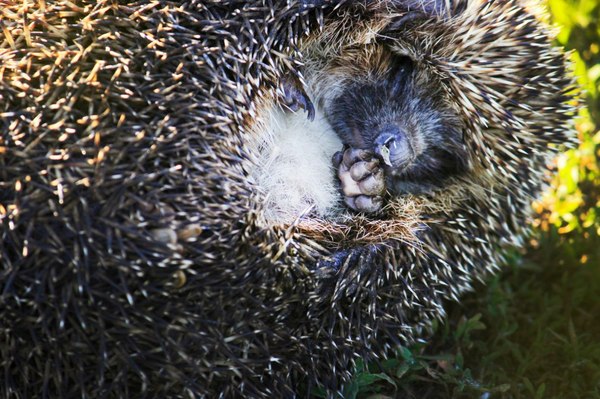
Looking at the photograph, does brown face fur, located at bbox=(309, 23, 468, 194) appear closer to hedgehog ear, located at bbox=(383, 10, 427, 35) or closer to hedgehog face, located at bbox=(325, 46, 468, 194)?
hedgehog face, located at bbox=(325, 46, 468, 194)

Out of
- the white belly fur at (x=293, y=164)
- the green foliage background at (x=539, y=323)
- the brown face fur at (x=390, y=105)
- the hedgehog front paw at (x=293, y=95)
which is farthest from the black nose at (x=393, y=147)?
the green foliage background at (x=539, y=323)

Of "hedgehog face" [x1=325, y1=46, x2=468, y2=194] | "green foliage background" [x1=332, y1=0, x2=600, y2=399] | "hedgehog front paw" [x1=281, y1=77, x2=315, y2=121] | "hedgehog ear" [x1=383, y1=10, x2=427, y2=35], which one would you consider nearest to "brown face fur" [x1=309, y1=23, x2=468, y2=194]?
"hedgehog face" [x1=325, y1=46, x2=468, y2=194]

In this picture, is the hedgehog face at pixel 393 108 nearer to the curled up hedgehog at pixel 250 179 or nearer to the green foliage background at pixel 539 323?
the curled up hedgehog at pixel 250 179

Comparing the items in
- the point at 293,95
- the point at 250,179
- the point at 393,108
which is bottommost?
the point at 393,108

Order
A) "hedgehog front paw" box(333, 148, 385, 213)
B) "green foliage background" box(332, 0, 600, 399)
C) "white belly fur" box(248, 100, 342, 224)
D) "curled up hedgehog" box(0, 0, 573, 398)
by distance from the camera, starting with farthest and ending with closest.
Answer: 1. "green foliage background" box(332, 0, 600, 399)
2. "hedgehog front paw" box(333, 148, 385, 213)
3. "white belly fur" box(248, 100, 342, 224)
4. "curled up hedgehog" box(0, 0, 573, 398)

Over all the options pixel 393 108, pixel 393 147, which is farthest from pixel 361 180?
pixel 393 108

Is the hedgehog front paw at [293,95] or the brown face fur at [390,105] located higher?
the hedgehog front paw at [293,95]

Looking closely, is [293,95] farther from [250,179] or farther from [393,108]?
[393,108]

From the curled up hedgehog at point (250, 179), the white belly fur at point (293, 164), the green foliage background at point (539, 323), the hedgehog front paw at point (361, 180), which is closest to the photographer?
the curled up hedgehog at point (250, 179)
